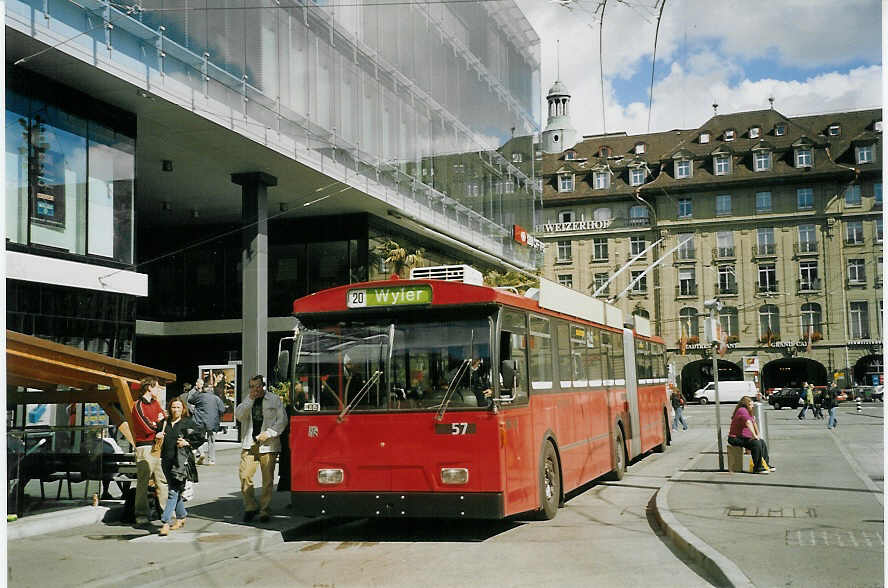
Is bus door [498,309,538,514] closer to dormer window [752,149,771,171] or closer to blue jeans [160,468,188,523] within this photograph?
blue jeans [160,468,188,523]

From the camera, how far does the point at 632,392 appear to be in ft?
63.2

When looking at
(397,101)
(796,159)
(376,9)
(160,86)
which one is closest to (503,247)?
(397,101)

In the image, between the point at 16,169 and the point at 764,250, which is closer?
the point at 16,169

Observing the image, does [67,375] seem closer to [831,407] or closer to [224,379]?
[224,379]

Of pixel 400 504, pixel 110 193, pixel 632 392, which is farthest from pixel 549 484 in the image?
pixel 110 193

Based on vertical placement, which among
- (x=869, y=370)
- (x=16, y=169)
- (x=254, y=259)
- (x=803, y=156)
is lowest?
(x=869, y=370)

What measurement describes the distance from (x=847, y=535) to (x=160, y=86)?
53.5 feet

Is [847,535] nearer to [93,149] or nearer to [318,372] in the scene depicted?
[318,372]

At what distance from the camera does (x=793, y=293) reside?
70.5 metres

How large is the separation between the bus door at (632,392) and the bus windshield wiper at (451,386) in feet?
27.9

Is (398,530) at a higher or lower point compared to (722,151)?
lower

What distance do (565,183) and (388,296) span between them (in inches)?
2943

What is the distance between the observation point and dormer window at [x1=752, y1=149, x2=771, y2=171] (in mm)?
73625

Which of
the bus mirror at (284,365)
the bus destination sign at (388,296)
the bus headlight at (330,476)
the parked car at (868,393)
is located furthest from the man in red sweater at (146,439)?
the parked car at (868,393)
